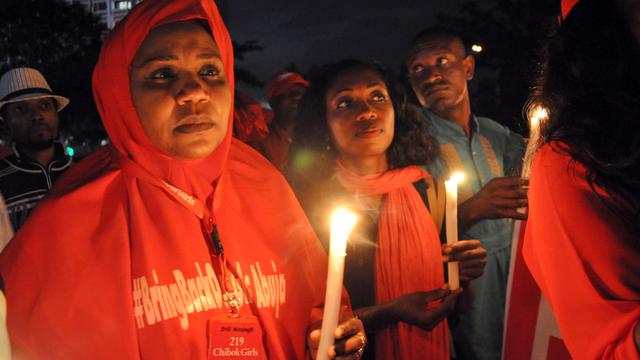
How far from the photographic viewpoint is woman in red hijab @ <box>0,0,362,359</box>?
1.67 meters

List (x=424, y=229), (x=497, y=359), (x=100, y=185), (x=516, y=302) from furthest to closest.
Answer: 1. (x=497, y=359)
2. (x=424, y=229)
3. (x=516, y=302)
4. (x=100, y=185)

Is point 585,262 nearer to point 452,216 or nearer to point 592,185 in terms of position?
point 592,185

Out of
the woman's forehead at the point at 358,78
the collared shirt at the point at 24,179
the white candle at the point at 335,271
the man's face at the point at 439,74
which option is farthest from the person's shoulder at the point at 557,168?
the collared shirt at the point at 24,179

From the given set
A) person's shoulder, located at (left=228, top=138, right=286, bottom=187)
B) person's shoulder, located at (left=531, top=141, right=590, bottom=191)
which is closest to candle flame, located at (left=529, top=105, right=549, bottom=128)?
person's shoulder, located at (left=531, top=141, right=590, bottom=191)

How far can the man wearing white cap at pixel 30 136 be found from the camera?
4.30 meters

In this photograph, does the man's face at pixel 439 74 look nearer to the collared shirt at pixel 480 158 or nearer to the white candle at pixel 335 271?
the collared shirt at pixel 480 158

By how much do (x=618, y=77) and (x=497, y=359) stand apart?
2.26m

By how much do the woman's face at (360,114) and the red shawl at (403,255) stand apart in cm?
16

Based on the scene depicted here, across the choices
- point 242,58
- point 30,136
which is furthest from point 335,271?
point 242,58

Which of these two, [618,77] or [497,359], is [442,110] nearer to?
[497,359]

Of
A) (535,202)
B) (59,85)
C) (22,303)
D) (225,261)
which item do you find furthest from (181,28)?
(59,85)

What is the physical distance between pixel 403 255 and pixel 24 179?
3069 mm

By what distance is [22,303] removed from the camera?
1.63 metres

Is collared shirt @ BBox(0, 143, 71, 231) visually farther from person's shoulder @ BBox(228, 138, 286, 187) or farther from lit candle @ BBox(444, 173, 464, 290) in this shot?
lit candle @ BBox(444, 173, 464, 290)
